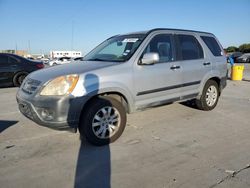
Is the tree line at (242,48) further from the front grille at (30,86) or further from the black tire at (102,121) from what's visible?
the front grille at (30,86)

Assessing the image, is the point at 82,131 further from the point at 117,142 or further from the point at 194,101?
the point at 194,101

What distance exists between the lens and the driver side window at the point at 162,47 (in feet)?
15.7

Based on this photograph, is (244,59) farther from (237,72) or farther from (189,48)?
(189,48)

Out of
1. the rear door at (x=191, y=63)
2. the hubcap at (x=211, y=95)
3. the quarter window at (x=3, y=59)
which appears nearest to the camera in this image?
the rear door at (x=191, y=63)

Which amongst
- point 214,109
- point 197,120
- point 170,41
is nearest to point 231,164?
point 197,120

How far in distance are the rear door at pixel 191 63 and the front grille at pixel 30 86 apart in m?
2.79

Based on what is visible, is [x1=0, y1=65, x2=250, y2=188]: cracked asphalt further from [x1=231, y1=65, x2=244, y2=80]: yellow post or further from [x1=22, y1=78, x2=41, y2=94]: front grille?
[x1=231, y1=65, x2=244, y2=80]: yellow post

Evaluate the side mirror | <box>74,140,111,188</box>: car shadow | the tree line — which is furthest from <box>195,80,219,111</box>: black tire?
the tree line

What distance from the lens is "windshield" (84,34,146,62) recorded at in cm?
457

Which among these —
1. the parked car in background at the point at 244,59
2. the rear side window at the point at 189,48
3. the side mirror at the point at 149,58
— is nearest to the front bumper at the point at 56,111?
the side mirror at the point at 149,58

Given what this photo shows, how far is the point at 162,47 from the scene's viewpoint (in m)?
4.97

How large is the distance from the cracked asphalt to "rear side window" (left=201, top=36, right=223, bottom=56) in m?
1.59

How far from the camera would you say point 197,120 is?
5371 millimetres

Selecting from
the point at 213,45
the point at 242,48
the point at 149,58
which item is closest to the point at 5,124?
the point at 149,58
